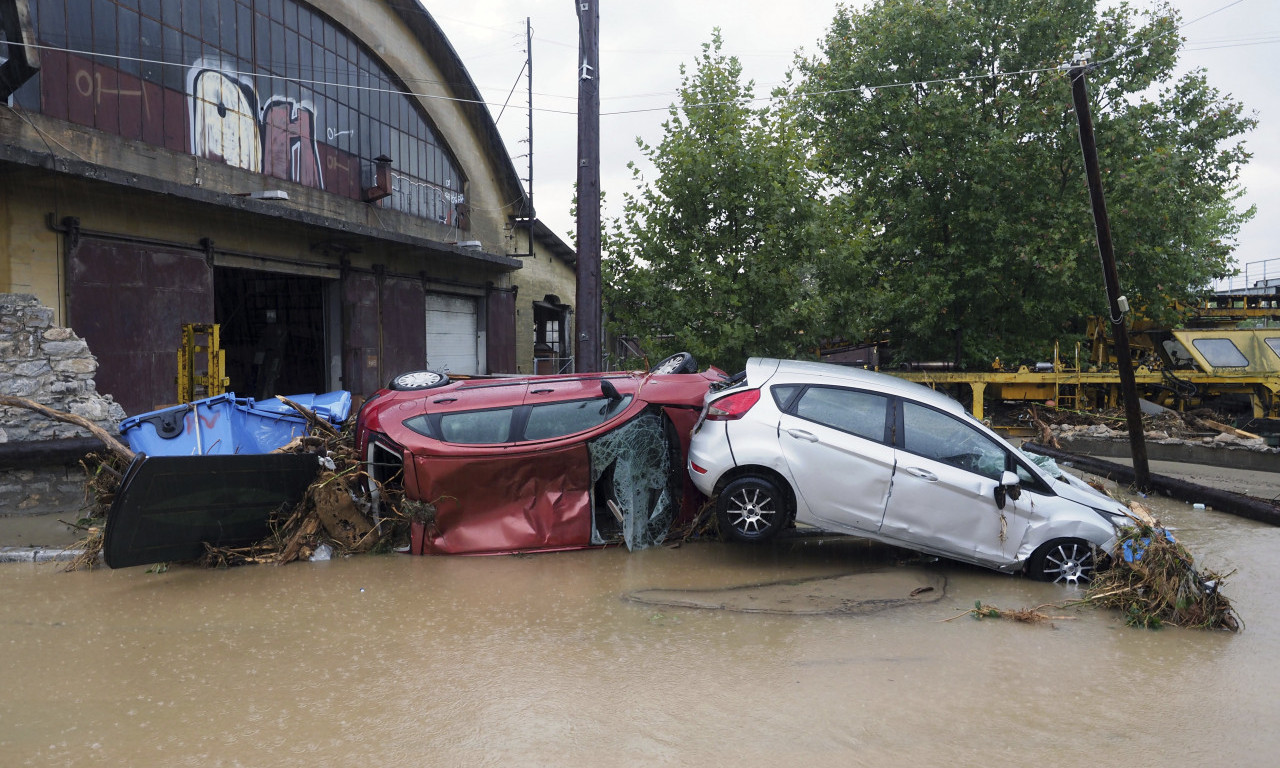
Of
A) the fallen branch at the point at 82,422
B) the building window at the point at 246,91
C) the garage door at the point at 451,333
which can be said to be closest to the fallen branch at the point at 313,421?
the fallen branch at the point at 82,422

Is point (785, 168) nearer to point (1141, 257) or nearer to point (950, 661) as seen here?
point (950, 661)

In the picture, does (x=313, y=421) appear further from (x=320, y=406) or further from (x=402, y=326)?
(x=402, y=326)

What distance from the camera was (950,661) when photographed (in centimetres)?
505

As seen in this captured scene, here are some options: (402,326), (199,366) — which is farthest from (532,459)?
(402,326)

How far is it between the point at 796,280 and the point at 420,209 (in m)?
11.7

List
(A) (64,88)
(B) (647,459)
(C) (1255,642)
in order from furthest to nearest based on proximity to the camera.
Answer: (A) (64,88), (B) (647,459), (C) (1255,642)

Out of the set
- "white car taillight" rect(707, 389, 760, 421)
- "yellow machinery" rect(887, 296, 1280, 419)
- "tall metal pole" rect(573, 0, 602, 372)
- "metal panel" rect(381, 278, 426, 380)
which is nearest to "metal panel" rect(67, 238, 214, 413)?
"metal panel" rect(381, 278, 426, 380)

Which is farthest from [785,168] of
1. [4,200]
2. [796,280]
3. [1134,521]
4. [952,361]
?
[952,361]

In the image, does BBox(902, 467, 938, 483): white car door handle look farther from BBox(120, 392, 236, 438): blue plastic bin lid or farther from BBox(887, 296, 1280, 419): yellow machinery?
BBox(887, 296, 1280, 419): yellow machinery

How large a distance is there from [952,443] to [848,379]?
944mm

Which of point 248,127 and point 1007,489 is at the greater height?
point 248,127

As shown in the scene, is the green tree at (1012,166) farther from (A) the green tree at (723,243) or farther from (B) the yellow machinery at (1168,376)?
(A) the green tree at (723,243)

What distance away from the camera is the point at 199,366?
13.5 metres

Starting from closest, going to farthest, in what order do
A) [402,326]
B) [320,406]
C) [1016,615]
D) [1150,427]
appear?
[1016,615] → [320,406] → [1150,427] → [402,326]
